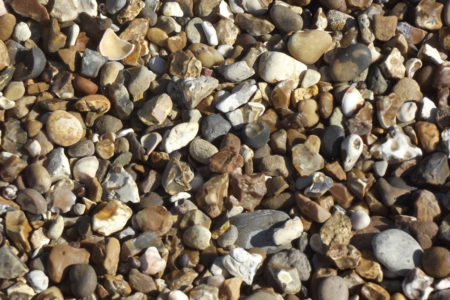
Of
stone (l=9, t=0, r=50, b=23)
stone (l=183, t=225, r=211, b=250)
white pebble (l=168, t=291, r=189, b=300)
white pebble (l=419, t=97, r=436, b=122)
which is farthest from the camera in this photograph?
stone (l=9, t=0, r=50, b=23)

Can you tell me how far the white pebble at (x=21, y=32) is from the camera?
5.65 feet

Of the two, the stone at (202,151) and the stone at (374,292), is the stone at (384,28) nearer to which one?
the stone at (202,151)

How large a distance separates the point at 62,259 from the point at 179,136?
0.44m

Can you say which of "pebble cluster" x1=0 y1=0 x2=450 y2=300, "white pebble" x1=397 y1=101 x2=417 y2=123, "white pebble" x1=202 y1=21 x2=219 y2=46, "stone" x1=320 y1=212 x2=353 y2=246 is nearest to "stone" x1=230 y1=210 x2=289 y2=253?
"pebble cluster" x1=0 y1=0 x2=450 y2=300

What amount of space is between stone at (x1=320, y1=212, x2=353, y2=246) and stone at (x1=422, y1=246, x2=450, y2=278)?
0.19 metres

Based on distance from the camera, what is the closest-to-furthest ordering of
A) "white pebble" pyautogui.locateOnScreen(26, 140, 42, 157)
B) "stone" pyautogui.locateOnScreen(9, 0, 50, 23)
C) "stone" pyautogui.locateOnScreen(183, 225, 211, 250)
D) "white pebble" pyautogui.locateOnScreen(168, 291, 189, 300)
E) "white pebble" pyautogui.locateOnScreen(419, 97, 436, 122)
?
"white pebble" pyautogui.locateOnScreen(168, 291, 189, 300) < "stone" pyautogui.locateOnScreen(183, 225, 211, 250) < "white pebble" pyautogui.locateOnScreen(26, 140, 42, 157) < "white pebble" pyautogui.locateOnScreen(419, 97, 436, 122) < "stone" pyautogui.locateOnScreen(9, 0, 50, 23)

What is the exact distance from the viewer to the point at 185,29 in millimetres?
1789

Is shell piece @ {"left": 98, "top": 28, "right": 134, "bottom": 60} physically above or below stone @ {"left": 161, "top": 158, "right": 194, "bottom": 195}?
above

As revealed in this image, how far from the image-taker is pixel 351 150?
1525mm

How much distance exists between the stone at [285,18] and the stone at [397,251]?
0.71m

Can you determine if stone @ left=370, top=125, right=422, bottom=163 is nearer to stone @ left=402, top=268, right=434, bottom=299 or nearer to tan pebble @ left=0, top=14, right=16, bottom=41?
stone @ left=402, top=268, right=434, bottom=299

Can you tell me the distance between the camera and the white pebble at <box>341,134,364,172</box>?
5.01 feet

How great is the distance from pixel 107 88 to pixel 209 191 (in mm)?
449

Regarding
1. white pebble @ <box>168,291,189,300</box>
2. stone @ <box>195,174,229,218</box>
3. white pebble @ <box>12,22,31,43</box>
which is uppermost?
white pebble @ <box>12,22,31,43</box>
